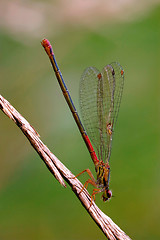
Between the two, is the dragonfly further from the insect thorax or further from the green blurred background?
the green blurred background

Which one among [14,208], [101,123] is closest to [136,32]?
[101,123]

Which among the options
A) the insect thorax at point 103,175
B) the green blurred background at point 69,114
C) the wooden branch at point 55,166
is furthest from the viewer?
the green blurred background at point 69,114

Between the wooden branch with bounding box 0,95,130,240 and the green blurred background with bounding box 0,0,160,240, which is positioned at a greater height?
the green blurred background with bounding box 0,0,160,240

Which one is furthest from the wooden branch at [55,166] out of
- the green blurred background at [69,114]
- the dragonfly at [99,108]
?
the green blurred background at [69,114]

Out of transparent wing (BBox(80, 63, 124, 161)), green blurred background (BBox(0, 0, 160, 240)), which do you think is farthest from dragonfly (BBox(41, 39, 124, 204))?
green blurred background (BBox(0, 0, 160, 240))

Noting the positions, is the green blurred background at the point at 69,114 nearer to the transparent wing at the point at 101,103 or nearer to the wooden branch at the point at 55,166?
the transparent wing at the point at 101,103

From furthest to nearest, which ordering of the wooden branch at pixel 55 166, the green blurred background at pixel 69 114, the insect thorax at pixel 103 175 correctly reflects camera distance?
1. the green blurred background at pixel 69 114
2. the insect thorax at pixel 103 175
3. the wooden branch at pixel 55 166

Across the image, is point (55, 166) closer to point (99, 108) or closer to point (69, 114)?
point (99, 108)

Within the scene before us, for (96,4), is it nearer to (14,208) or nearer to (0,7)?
(0,7)
